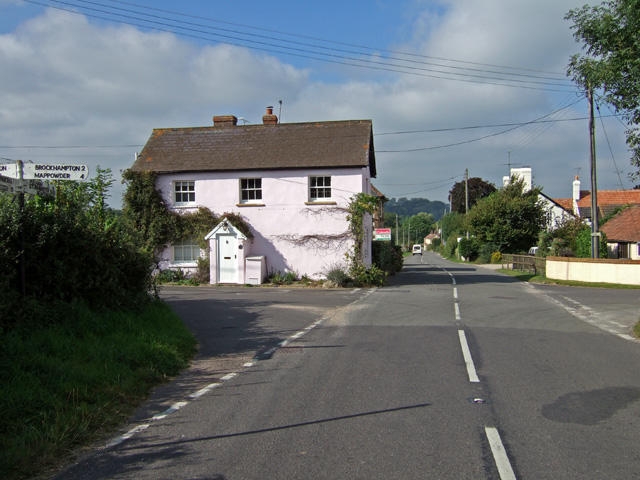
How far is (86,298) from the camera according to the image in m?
9.13

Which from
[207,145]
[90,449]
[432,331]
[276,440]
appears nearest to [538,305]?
[432,331]

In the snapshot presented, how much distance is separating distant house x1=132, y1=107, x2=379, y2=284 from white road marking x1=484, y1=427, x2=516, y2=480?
1919cm

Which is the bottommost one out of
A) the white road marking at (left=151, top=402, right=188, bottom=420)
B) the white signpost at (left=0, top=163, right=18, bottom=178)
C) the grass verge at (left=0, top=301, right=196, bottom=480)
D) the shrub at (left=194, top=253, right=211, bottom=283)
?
the white road marking at (left=151, top=402, right=188, bottom=420)

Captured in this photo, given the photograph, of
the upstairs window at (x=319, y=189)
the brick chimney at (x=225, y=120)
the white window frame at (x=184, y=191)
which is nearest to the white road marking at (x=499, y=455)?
the upstairs window at (x=319, y=189)

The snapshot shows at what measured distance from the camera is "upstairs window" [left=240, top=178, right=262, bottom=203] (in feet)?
84.1

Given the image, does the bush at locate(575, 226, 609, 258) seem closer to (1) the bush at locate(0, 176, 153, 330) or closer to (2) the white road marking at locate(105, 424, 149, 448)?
(1) the bush at locate(0, 176, 153, 330)

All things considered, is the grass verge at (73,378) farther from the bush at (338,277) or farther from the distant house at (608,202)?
the distant house at (608,202)

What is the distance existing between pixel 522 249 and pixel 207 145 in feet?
114

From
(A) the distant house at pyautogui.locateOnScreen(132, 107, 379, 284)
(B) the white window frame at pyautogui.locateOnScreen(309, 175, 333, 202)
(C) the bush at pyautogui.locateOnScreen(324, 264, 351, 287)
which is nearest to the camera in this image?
(C) the bush at pyautogui.locateOnScreen(324, 264, 351, 287)

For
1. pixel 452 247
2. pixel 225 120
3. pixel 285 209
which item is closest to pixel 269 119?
pixel 225 120

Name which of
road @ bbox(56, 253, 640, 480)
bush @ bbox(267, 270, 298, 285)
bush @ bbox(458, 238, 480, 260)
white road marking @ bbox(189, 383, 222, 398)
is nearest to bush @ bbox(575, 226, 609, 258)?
bush @ bbox(267, 270, 298, 285)

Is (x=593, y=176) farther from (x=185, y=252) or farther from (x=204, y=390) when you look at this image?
(x=204, y=390)

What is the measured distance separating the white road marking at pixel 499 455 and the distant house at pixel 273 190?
19.2 metres

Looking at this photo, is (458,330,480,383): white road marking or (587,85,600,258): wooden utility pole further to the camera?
(587,85,600,258): wooden utility pole
